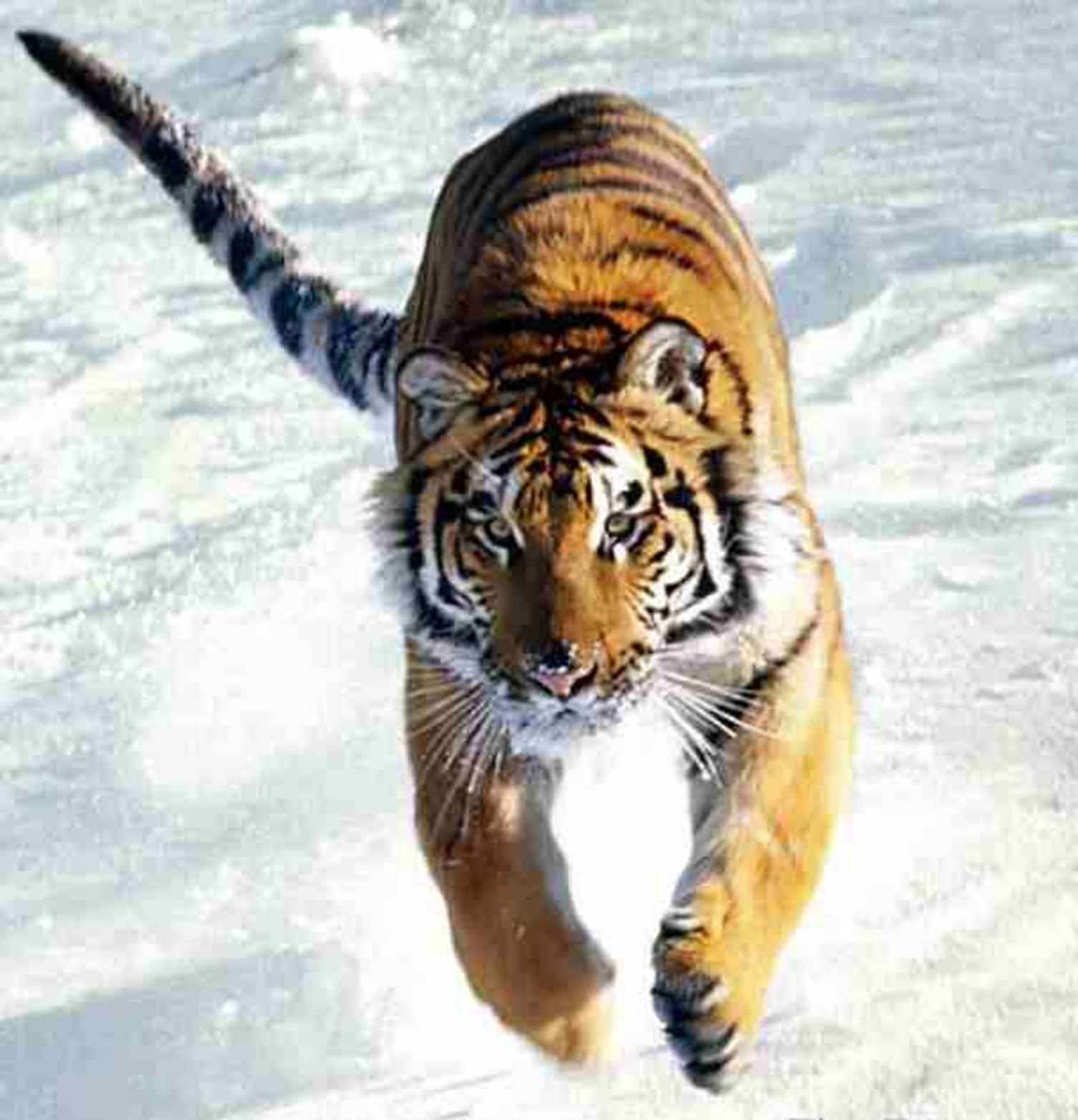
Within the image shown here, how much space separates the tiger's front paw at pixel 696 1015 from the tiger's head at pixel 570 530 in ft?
0.86

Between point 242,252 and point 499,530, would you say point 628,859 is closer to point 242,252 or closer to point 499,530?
point 499,530

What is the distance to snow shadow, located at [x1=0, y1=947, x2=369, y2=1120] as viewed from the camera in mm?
3555

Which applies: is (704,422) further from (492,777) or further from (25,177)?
(25,177)

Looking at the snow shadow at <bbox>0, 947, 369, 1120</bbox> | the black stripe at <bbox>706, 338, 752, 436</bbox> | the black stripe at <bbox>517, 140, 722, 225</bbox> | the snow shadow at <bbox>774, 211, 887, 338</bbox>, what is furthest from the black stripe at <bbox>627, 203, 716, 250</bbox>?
the snow shadow at <bbox>774, 211, 887, 338</bbox>

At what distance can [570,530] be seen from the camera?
2740 mm

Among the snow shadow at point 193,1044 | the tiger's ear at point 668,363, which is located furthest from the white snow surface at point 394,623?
the tiger's ear at point 668,363

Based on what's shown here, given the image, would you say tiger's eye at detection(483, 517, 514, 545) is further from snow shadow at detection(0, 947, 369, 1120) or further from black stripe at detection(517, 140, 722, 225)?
snow shadow at detection(0, 947, 369, 1120)

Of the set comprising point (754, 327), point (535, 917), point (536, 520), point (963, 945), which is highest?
point (536, 520)

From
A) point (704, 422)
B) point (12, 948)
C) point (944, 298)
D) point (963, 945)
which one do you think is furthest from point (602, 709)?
point (944, 298)

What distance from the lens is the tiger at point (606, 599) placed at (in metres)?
2.77

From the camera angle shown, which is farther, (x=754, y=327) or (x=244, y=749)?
(x=244, y=749)

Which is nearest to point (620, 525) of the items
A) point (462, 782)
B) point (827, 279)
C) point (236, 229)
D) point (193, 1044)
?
point (462, 782)

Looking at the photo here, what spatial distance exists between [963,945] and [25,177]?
5047mm

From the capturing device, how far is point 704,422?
9.62 ft
